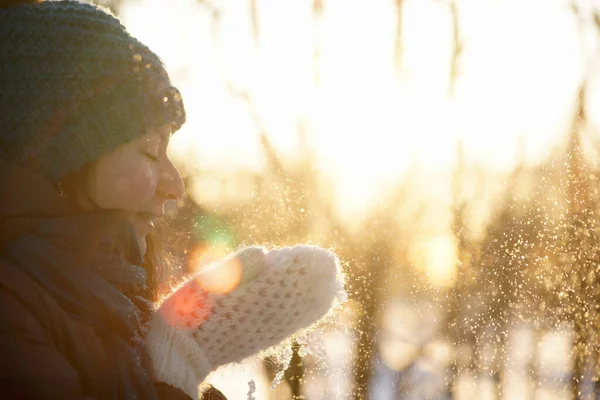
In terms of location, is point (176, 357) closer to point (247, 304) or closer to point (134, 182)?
point (247, 304)

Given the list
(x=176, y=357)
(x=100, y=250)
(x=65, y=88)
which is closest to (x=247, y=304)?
(x=176, y=357)

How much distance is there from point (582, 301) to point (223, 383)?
11.3 metres

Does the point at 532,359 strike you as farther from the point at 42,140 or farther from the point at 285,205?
the point at 42,140

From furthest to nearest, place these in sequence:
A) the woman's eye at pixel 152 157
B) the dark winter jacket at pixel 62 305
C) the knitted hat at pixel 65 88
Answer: the woman's eye at pixel 152 157 < the knitted hat at pixel 65 88 < the dark winter jacket at pixel 62 305

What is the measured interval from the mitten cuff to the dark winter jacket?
36mm

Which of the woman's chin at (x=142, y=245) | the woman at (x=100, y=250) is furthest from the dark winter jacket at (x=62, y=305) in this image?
the woman's chin at (x=142, y=245)

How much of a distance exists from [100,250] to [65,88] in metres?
0.36

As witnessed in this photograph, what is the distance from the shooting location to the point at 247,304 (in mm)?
1724

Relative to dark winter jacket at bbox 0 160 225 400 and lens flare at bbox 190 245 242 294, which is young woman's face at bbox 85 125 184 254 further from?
lens flare at bbox 190 245 242 294

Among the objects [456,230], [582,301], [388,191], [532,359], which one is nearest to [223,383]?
[388,191]

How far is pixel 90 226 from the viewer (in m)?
1.56

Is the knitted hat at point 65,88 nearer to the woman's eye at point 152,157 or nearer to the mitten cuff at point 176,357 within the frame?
the woman's eye at point 152,157

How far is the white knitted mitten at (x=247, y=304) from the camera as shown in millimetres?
1717

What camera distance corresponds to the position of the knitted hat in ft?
5.09
